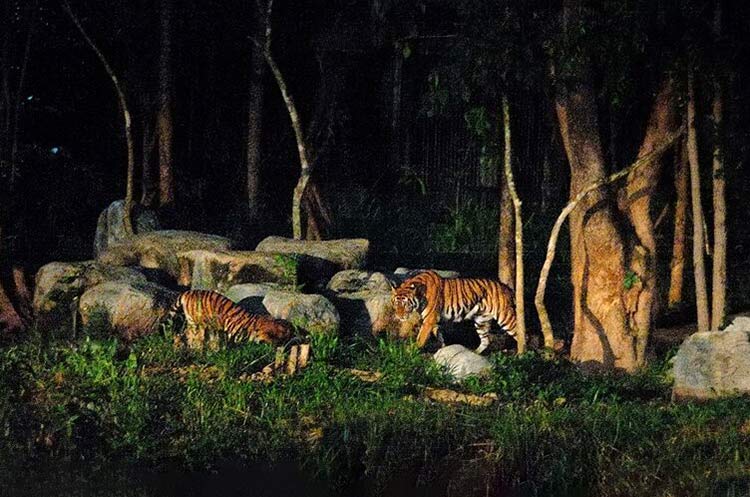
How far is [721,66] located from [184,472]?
4.90 m

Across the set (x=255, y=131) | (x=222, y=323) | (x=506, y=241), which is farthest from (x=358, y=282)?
(x=255, y=131)

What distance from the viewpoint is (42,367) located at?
9891mm

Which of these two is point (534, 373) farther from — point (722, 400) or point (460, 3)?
point (460, 3)

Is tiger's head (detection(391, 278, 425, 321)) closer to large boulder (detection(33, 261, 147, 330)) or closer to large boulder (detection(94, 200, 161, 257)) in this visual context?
large boulder (detection(33, 261, 147, 330))

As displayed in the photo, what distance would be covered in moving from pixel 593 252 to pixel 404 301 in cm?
158

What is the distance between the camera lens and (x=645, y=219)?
11.1 metres

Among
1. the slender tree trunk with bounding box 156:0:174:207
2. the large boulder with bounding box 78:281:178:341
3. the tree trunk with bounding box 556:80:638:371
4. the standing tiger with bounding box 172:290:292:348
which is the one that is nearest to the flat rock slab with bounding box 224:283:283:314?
the standing tiger with bounding box 172:290:292:348

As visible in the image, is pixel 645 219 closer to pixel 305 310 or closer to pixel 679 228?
pixel 679 228

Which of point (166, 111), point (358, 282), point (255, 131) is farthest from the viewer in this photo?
point (255, 131)

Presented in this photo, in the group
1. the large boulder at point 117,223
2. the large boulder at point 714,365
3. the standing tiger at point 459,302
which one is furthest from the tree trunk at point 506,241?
the large boulder at point 117,223

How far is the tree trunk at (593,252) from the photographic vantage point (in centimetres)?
1086

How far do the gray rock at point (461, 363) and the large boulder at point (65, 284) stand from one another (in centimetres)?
276

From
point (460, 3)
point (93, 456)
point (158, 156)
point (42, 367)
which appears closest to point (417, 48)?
point (158, 156)

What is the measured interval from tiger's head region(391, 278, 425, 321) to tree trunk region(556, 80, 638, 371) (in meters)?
1.31
